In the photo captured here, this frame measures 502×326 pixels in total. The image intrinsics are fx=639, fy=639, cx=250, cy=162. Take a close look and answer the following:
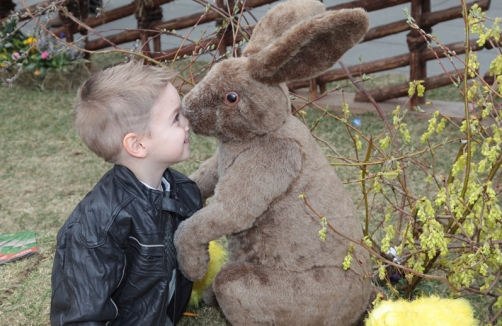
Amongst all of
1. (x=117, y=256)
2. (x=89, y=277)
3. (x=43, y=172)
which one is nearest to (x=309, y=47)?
(x=117, y=256)

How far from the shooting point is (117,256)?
7.25ft

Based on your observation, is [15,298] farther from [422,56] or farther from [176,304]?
[422,56]

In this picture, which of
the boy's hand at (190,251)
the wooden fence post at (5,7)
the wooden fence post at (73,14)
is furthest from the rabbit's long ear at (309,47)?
the wooden fence post at (5,7)

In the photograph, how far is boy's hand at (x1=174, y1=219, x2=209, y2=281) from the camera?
2285mm

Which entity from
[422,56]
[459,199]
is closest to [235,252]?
[459,199]

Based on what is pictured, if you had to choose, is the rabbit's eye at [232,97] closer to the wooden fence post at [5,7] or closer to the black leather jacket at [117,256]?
the black leather jacket at [117,256]

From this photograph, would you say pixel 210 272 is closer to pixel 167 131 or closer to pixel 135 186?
pixel 135 186

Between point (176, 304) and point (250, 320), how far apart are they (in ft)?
1.50

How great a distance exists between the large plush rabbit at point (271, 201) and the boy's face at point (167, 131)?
0.07 metres

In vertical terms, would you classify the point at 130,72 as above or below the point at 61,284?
above

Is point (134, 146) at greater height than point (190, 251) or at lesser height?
greater

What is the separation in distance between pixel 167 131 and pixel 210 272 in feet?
2.66

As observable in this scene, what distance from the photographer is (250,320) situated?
2309 mm

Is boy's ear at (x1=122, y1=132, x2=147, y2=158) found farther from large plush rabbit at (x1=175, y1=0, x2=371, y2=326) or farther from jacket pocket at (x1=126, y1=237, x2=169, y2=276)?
jacket pocket at (x1=126, y1=237, x2=169, y2=276)
